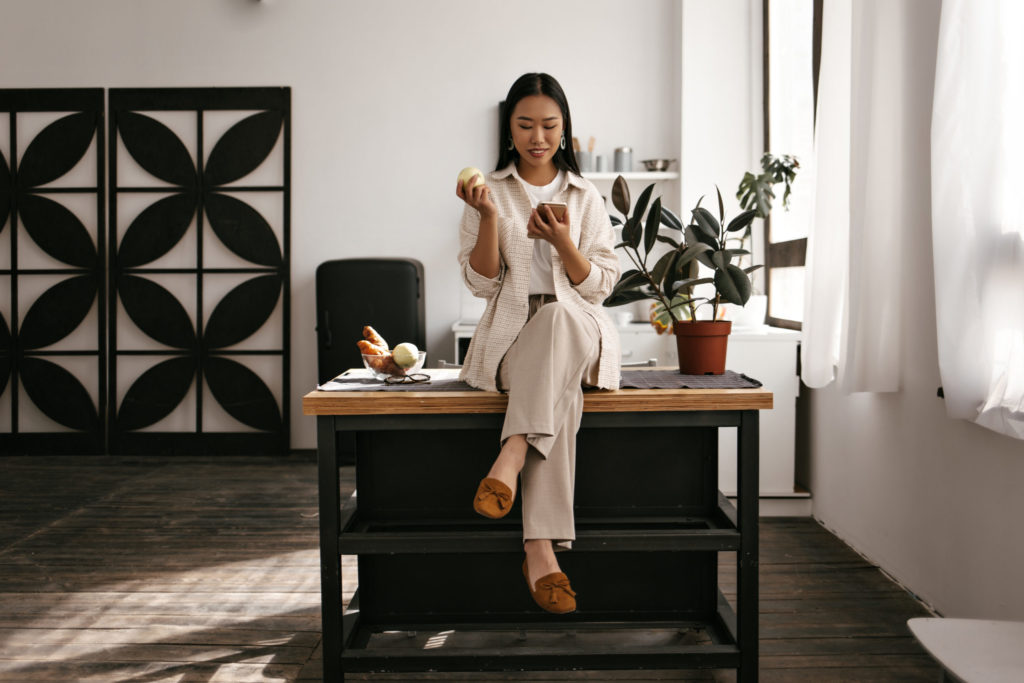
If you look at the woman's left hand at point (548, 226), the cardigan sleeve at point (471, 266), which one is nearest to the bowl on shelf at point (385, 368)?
the cardigan sleeve at point (471, 266)

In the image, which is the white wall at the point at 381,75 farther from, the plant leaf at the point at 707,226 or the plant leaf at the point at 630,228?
the plant leaf at the point at 630,228

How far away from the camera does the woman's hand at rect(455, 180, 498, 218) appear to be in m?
1.84

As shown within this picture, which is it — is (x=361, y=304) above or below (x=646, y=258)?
below

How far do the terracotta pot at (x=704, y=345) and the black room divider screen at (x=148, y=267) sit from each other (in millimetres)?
3209

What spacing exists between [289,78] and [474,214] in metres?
3.29

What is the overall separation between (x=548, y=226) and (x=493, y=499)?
628 millimetres

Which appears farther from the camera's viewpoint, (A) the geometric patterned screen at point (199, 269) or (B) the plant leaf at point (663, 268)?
(A) the geometric patterned screen at point (199, 269)

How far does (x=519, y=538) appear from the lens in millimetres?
1836

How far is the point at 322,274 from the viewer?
447 cm

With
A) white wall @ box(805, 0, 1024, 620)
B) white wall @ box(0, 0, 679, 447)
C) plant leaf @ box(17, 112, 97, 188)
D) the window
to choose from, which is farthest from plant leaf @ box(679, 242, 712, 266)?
plant leaf @ box(17, 112, 97, 188)

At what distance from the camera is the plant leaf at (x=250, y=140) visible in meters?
4.75

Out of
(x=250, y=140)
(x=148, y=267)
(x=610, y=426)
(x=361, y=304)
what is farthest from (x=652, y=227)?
(x=148, y=267)

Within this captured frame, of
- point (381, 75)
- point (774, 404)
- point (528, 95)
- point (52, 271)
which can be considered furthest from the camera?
point (52, 271)

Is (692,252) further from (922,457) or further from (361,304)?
(361,304)
